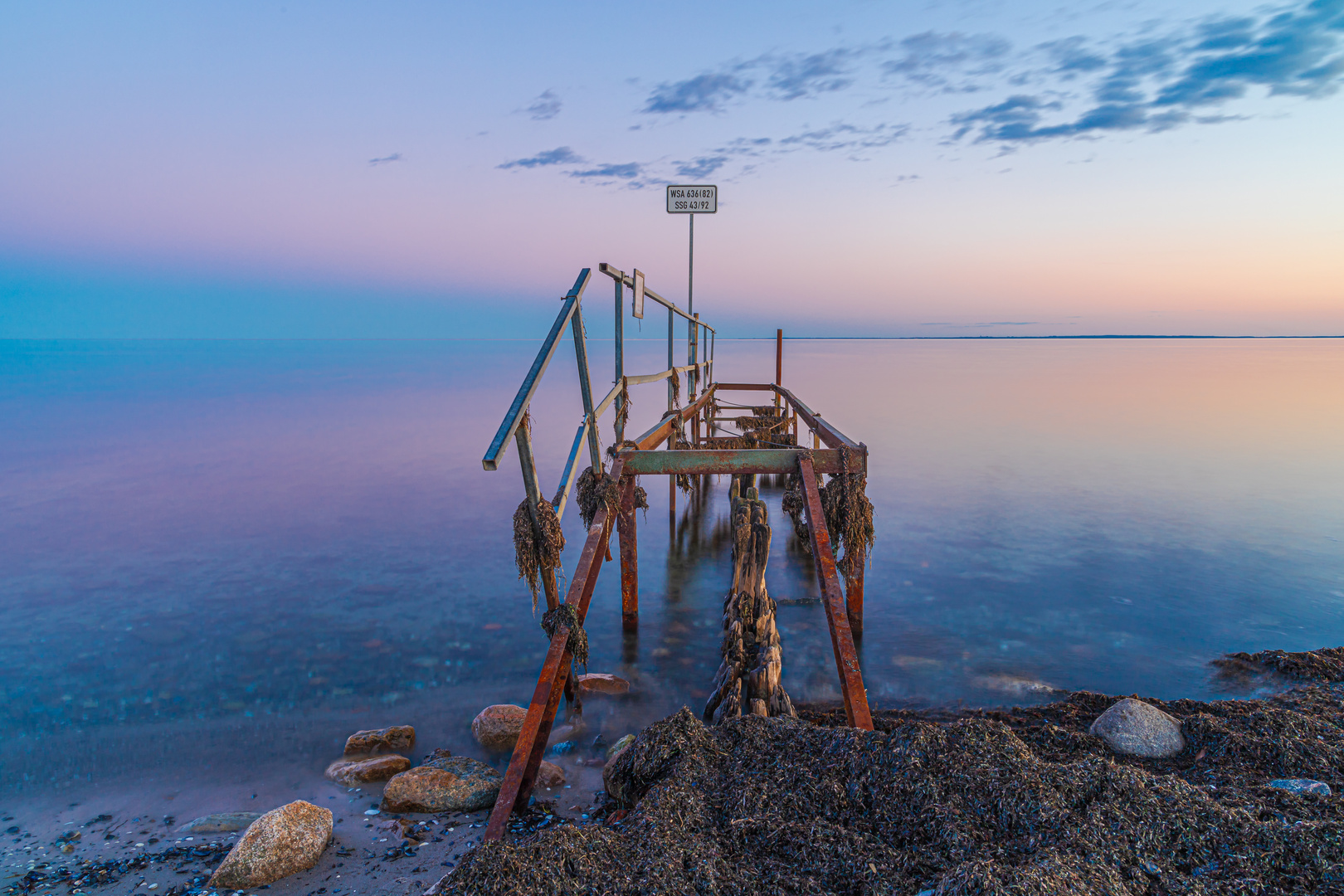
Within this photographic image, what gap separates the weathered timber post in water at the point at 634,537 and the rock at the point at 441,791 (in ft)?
Result: 1.66

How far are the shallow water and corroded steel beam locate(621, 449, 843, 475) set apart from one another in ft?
7.24

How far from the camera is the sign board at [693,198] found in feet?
32.9

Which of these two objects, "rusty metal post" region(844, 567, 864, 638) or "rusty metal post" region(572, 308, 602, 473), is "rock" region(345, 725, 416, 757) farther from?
"rusty metal post" region(844, 567, 864, 638)

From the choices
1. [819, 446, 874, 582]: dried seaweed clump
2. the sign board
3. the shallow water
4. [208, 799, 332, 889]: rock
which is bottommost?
the shallow water

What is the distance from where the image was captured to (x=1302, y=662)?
614 cm

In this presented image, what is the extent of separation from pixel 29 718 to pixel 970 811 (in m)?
7.76

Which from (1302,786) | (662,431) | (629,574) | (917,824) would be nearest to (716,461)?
(662,431)

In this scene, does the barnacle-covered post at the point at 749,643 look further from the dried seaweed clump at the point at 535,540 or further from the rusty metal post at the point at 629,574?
the dried seaweed clump at the point at 535,540

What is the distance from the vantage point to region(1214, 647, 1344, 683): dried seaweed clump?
5.95 m

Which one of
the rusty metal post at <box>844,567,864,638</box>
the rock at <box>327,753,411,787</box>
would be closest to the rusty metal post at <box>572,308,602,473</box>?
the rock at <box>327,753,411,787</box>

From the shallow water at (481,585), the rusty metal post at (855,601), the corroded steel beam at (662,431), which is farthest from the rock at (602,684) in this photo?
the rusty metal post at (855,601)

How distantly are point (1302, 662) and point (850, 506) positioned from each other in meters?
4.81

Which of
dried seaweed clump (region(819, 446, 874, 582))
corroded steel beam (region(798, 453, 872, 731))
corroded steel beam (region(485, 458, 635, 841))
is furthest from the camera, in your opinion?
dried seaweed clump (region(819, 446, 874, 582))

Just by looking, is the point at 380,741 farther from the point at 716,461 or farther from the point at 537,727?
the point at 716,461
